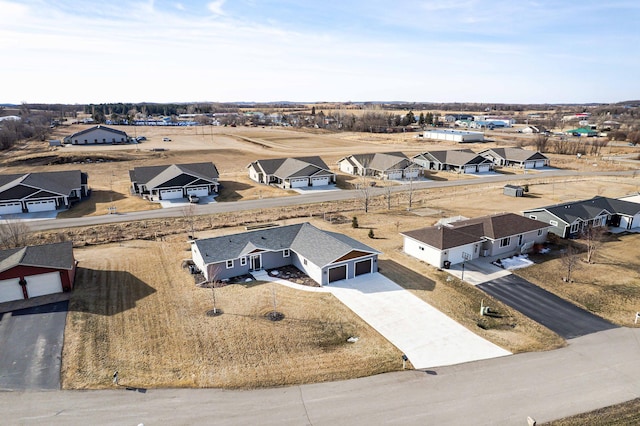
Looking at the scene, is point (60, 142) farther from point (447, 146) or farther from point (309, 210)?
point (447, 146)

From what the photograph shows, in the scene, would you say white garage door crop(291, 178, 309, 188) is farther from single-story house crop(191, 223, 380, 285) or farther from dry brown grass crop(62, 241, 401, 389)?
dry brown grass crop(62, 241, 401, 389)

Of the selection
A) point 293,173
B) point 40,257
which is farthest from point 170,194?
point 40,257

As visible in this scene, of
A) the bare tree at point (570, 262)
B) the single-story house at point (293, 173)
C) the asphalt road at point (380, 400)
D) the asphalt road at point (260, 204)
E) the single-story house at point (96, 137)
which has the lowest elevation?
the asphalt road at point (380, 400)

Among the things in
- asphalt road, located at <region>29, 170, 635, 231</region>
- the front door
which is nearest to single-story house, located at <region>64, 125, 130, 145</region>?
asphalt road, located at <region>29, 170, 635, 231</region>

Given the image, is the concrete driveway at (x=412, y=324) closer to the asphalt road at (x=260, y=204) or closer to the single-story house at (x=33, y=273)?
the single-story house at (x=33, y=273)

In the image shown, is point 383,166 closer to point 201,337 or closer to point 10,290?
point 201,337

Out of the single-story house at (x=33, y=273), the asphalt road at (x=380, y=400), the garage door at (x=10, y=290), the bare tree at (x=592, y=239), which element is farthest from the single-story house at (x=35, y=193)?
the bare tree at (x=592, y=239)
